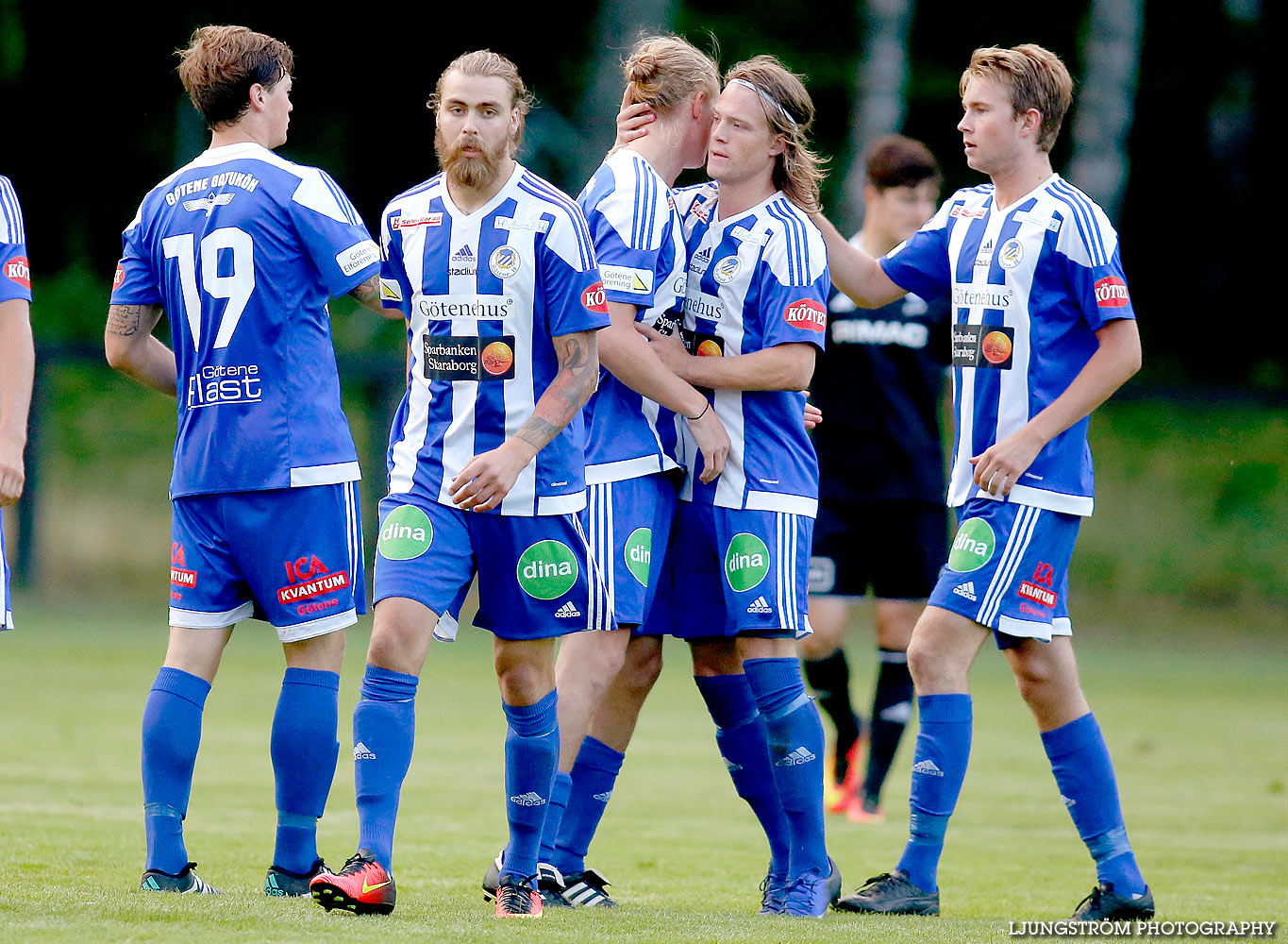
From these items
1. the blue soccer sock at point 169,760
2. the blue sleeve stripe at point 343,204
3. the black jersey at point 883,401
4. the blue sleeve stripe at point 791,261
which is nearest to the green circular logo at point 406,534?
the blue soccer sock at point 169,760

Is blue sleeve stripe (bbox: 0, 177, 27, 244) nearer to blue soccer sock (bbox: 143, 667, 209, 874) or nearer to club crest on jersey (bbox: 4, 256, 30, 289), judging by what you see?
club crest on jersey (bbox: 4, 256, 30, 289)

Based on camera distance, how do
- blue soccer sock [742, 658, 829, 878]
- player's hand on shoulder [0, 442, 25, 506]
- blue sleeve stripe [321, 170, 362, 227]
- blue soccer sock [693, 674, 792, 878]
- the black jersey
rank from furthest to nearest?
the black jersey
blue soccer sock [693, 674, 792, 878]
blue soccer sock [742, 658, 829, 878]
blue sleeve stripe [321, 170, 362, 227]
player's hand on shoulder [0, 442, 25, 506]

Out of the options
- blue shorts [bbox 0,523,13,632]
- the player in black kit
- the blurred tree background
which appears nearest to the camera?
blue shorts [bbox 0,523,13,632]

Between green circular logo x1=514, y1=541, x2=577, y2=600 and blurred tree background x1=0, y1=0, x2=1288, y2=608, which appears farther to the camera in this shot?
blurred tree background x1=0, y1=0, x2=1288, y2=608

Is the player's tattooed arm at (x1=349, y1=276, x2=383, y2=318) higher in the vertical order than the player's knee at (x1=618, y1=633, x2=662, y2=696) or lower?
higher

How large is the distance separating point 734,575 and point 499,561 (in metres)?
0.82

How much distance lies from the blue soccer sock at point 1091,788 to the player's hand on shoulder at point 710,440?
131cm

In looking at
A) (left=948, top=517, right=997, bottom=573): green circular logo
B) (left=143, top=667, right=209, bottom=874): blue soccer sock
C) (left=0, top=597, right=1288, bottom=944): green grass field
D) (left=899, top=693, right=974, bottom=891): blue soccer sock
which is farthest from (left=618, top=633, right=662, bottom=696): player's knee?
(left=143, top=667, right=209, bottom=874): blue soccer sock

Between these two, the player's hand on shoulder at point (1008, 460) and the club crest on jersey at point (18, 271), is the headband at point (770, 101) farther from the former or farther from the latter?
the club crest on jersey at point (18, 271)

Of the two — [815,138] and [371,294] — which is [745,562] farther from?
[815,138]

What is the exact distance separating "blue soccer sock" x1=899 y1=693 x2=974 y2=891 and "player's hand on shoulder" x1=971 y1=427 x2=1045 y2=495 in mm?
651

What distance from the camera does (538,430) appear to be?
445cm

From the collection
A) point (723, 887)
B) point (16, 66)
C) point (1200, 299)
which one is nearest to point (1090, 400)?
point (723, 887)

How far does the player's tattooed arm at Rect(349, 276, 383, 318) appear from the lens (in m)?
4.73
